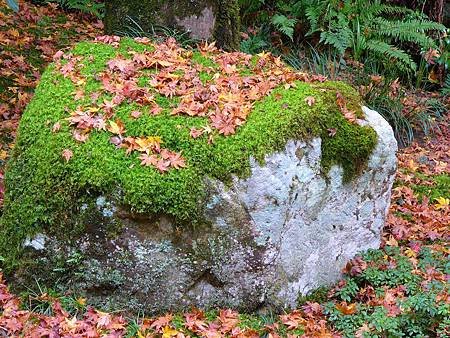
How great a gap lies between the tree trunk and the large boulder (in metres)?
2.12

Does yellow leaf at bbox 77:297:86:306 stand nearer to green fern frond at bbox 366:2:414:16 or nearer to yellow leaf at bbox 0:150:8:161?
yellow leaf at bbox 0:150:8:161

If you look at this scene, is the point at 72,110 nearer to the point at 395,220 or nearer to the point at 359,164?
the point at 359,164

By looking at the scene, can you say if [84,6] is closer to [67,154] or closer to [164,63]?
[164,63]

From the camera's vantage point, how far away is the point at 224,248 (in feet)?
11.6

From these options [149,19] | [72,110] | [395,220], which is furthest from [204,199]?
[149,19]

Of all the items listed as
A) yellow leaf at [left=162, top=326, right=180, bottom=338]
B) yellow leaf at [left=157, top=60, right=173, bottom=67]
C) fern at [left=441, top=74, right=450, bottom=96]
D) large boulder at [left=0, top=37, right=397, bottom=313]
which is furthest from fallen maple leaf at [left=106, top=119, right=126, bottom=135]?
fern at [left=441, top=74, right=450, bottom=96]

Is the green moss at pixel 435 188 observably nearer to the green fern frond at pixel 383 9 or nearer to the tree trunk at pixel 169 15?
the tree trunk at pixel 169 15

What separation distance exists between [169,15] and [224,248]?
3486 mm

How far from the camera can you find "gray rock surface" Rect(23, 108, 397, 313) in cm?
342

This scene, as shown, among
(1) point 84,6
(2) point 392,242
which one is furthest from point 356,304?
(1) point 84,6

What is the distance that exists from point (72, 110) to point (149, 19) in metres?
2.73

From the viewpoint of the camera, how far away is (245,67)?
4836 millimetres

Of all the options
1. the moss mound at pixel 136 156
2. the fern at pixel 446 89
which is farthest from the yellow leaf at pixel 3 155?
the fern at pixel 446 89

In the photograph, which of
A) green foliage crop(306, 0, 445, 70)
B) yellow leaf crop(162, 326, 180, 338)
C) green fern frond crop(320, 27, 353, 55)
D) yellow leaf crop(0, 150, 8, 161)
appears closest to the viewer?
yellow leaf crop(162, 326, 180, 338)
